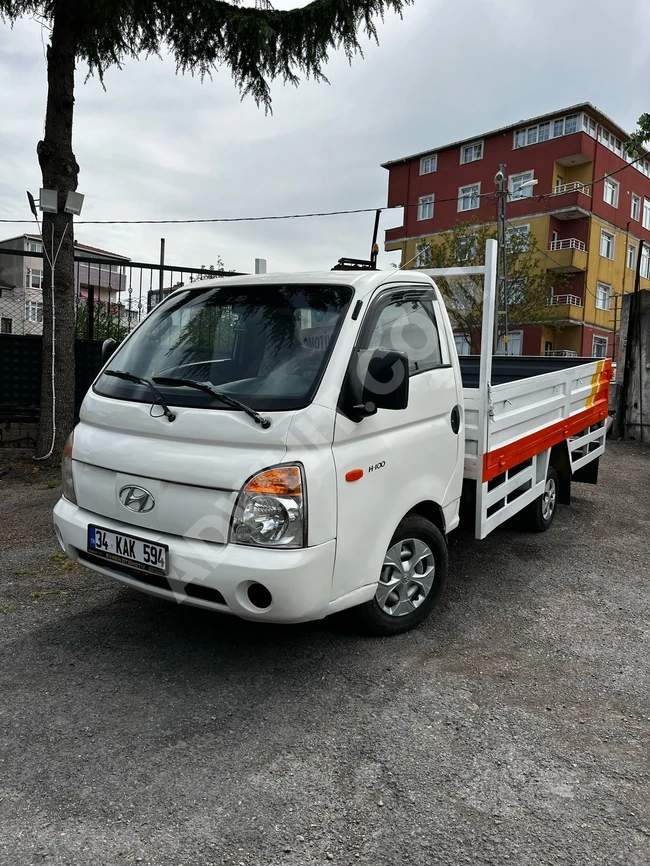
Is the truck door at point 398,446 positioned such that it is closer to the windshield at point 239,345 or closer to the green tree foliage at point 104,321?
the windshield at point 239,345

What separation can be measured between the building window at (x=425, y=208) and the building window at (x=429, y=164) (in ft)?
4.97

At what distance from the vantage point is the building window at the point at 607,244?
33344mm

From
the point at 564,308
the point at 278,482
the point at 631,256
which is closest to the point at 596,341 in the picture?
the point at 564,308

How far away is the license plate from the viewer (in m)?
2.94

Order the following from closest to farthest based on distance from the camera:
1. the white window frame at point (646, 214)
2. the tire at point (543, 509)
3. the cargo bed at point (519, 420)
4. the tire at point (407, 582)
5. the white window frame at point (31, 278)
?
the tire at point (407, 582) → the cargo bed at point (519, 420) → the tire at point (543, 509) → the white window frame at point (31, 278) → the white window frame at point (646, 214)

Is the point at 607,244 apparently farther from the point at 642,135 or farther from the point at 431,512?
the point at 431,512

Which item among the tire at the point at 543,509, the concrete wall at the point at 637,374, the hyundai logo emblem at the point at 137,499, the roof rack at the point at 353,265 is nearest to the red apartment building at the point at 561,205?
the concrete wall at the point at 637,374

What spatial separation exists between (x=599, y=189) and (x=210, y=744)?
117 ft

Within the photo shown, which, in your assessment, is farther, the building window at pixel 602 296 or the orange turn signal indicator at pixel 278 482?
the building window at pixel 602 296

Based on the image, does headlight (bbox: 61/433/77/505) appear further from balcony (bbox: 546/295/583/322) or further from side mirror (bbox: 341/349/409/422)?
balcony (bbox: 546/295/583/322)

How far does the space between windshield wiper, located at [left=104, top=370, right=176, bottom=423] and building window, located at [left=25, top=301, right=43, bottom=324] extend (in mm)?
5983

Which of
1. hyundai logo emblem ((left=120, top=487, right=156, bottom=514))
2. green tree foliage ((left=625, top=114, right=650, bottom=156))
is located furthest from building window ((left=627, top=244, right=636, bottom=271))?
hyundai logo emblem ((left=120, top=487, right=156, bottom=514))

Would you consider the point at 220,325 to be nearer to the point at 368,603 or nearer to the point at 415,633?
the point at 368,603

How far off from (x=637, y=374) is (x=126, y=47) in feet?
31.6
